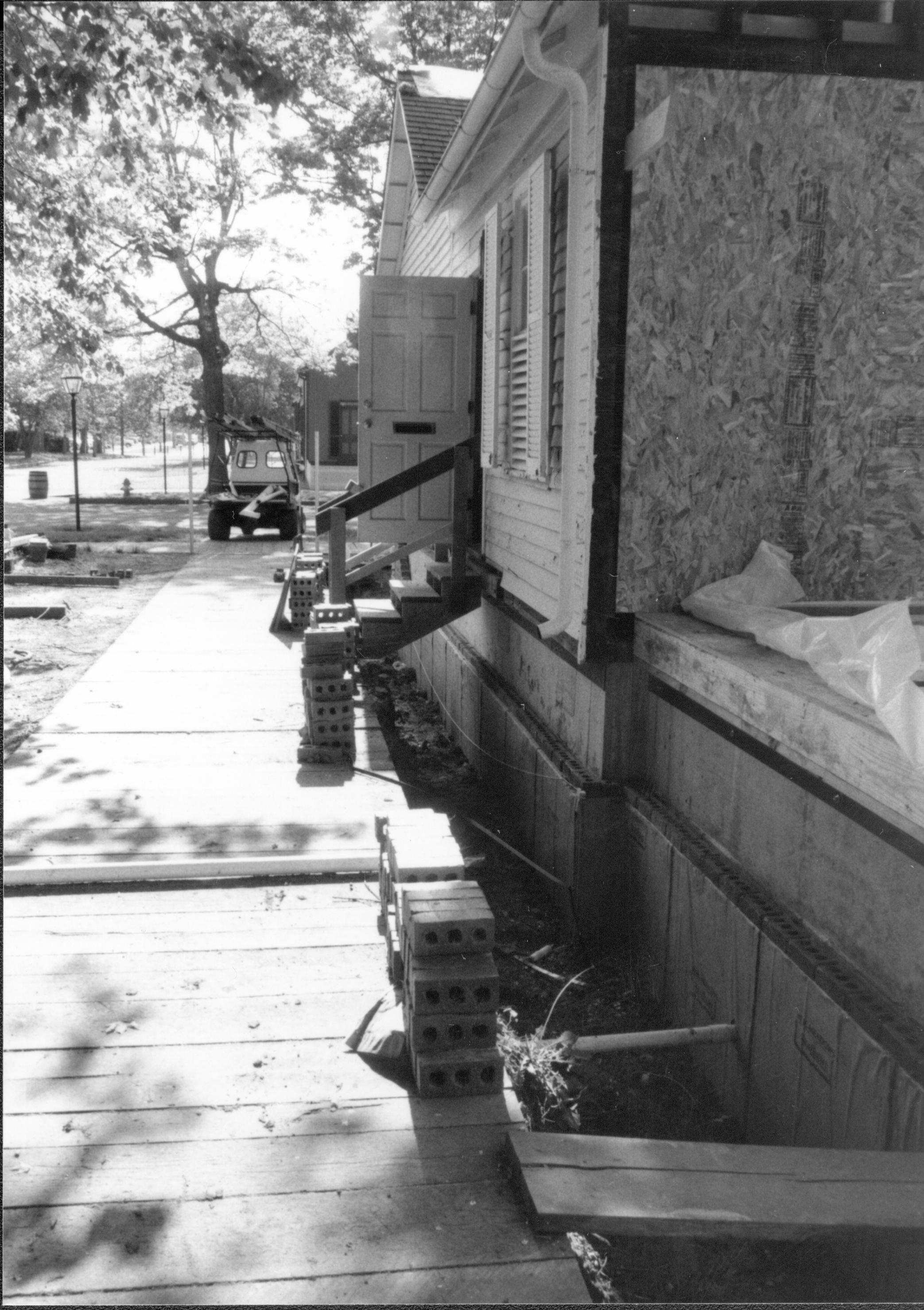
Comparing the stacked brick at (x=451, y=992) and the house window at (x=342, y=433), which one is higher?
the house window at (x=342, y=433)

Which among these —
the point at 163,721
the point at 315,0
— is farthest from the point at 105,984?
the point at 315,0

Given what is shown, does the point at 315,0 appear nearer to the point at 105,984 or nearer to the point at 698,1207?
the point at 105,984

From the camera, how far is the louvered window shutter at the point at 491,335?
25.4 feet

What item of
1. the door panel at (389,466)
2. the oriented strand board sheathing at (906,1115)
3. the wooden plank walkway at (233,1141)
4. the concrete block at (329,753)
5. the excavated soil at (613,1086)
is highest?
the door panel at (389,466)

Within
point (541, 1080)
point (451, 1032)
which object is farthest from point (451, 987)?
point (541, 1080)

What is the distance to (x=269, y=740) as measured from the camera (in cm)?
726

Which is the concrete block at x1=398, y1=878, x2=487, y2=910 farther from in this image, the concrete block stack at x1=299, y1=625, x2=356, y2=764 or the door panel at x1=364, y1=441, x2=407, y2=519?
the door panel at x1=364, y1=441, x2=407, y2=519

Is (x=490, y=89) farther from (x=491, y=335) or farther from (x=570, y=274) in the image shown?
(x=491, y=335)

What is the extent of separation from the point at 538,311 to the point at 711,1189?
480 centimetres

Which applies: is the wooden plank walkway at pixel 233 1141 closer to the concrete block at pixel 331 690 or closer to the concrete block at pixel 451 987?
the concrete block at pixel 451 987

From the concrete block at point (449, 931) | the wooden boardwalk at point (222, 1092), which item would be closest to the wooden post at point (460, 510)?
the wooden boardwalk at point (222, 1092)

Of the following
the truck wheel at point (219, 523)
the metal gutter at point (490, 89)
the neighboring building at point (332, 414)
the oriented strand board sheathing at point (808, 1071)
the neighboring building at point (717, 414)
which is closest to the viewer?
the oriented strand board sheathing at point (808, 1071)

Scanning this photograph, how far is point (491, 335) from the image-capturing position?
8016 millimetres

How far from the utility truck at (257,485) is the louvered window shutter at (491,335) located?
14575 mm
